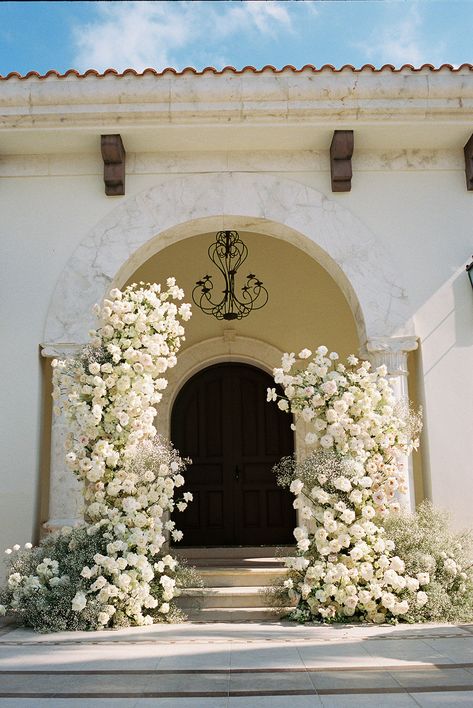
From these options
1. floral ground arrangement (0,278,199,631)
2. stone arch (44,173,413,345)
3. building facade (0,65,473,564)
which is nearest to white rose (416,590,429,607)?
building facade (0,65,473,564)

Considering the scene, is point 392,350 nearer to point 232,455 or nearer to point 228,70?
point 228,70

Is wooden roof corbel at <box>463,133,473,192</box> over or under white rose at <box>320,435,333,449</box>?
over

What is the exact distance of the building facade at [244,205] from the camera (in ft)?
18.9

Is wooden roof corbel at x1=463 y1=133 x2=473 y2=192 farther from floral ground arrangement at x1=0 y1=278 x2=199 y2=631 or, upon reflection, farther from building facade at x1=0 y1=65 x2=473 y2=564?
floral ground arrangement at x1=0 y1=278 x2=199 y2=631

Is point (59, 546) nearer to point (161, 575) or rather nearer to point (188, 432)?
point (161, 575)

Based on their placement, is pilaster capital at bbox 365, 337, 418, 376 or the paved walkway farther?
pilaster capital at bbox 365, 337, 418, 376

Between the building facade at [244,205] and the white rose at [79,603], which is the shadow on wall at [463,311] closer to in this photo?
the building facade at [244,205]

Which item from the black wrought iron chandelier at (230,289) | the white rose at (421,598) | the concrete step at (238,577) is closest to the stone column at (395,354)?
the white rose at (421,598)

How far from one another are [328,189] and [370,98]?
2.77 ft

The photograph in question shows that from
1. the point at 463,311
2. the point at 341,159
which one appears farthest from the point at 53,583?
the point at 341,159

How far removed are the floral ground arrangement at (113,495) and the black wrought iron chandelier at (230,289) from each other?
7.55ft

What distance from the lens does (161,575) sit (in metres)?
5.25

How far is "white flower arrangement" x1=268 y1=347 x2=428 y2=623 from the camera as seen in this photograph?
493 cm

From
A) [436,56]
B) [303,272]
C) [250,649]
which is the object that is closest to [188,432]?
[303,272]
